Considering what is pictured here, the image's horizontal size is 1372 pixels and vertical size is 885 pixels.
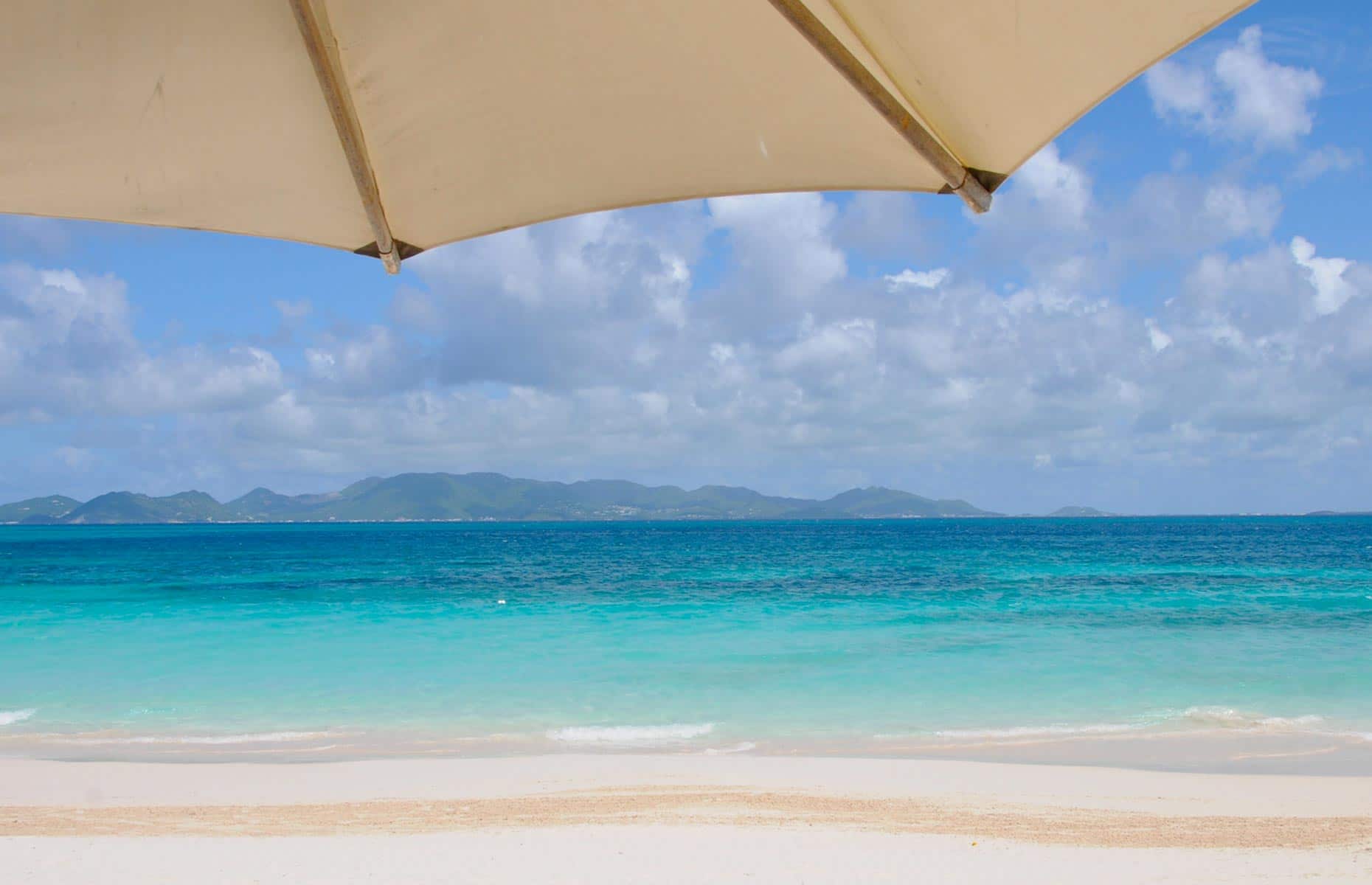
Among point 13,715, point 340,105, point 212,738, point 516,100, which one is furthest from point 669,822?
point 13,715

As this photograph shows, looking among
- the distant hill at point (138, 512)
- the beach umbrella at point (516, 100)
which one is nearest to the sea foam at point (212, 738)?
the beach umbrella at point (516, 100)

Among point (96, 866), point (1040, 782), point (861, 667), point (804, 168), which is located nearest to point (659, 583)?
point (861, 667)

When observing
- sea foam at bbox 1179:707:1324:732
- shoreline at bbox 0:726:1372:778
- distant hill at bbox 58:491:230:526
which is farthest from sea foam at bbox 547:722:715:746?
distant hill at bbox 58:491:230:526

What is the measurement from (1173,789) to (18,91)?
289 inches

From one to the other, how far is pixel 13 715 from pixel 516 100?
10.8 meters

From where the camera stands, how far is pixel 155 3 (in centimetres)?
165

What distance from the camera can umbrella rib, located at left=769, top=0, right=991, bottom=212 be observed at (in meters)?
1.62

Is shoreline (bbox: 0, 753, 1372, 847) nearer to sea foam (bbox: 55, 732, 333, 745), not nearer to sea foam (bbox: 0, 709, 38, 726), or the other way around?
sea foam (bbox: 55, 732, 333, 745)

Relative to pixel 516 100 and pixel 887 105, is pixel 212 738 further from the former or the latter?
pixel 887 105

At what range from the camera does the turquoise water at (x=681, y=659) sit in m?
8.75

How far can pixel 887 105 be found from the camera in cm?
170

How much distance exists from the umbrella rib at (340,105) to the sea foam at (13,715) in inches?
395

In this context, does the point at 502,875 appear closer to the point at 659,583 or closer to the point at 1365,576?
the point at 659,583

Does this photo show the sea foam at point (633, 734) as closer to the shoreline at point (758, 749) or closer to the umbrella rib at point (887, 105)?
the shoreline at point (758, 749)
